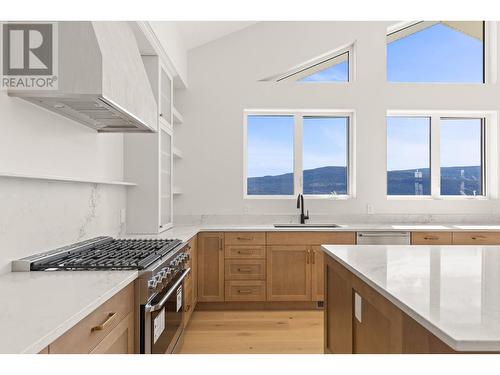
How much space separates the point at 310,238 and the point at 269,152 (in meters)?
1.39

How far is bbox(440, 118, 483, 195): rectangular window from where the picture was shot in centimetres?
511

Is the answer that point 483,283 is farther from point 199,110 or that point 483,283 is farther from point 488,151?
point 488,151

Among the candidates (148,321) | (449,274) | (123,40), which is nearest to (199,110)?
(123,40)

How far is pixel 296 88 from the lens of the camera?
4.84 meters

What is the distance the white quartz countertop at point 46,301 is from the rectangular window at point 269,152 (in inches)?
126

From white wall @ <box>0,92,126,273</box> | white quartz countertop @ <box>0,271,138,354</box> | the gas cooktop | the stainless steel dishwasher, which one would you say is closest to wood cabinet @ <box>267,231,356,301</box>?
the stainless steel dishwasher

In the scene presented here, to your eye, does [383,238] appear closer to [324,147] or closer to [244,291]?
[324,147]

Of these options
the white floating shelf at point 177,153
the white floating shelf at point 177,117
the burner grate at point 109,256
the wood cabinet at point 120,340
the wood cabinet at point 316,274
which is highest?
the white floating shelf at point 177,117

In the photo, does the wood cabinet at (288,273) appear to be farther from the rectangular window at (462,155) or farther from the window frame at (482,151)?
the rectangular window at (462,155)

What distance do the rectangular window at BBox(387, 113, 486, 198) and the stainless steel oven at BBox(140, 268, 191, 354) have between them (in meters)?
3.39

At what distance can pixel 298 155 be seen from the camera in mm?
4984

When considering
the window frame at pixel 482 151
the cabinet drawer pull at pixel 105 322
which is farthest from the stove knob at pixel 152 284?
the window frame at pixel 482 151

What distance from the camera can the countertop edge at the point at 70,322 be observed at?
101cm

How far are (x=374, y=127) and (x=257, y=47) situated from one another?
176 cm
